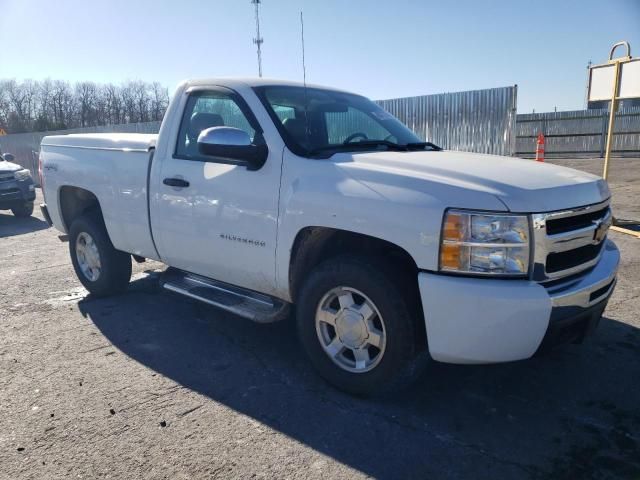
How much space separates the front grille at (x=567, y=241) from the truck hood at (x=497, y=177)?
0.19ft

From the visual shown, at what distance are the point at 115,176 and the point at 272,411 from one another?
2.67m

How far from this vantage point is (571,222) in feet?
9.27

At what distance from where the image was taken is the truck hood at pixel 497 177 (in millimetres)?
2633

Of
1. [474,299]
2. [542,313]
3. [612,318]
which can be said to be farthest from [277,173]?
[612,318]

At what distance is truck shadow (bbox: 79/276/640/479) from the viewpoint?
2.55 metres

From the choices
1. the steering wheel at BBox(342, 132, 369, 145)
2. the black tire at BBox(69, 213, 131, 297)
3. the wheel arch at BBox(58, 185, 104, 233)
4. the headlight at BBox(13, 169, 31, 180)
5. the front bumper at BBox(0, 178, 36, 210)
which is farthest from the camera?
the headlight at BBox(13, 169, 31, 180)

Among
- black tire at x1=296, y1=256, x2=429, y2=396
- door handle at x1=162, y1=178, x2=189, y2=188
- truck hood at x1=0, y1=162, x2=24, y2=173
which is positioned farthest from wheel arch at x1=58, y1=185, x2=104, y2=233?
truck hood at x1=0, y1=162, x2=24, y2=173

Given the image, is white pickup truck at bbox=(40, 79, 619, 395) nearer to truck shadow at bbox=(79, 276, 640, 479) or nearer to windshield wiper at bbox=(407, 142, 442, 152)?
windshield wiper at bbox=(407, 142, 442, 152)

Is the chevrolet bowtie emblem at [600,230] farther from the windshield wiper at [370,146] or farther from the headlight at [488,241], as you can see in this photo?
the windshield wiper at [370,146]

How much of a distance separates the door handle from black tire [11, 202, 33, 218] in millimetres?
9176

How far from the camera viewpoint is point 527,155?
22.0 m

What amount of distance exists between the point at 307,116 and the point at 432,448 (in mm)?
2389

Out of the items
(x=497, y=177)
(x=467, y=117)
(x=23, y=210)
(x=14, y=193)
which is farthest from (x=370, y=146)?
(x=23, y=210)

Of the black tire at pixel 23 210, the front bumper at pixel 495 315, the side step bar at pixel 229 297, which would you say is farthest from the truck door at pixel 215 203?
the black tire at pixel 23 210
